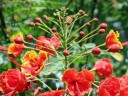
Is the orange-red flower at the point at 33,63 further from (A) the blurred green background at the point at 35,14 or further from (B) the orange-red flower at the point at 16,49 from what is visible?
(A) the blurred green background at the point at 35,14

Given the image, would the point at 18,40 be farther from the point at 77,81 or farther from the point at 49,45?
the point at 77,81

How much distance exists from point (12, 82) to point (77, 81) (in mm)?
→ 348

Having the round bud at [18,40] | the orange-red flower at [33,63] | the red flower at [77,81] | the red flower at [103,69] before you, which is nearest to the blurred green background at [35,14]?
the orange-red flower at [33,63]

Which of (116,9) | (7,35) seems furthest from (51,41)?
(116,9)

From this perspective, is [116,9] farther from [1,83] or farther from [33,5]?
[1,83]

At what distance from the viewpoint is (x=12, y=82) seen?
260cm

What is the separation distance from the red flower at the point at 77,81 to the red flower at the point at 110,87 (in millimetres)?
73

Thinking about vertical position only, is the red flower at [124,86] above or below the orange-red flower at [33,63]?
below

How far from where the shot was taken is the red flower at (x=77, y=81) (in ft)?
8.07

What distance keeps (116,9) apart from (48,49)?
82.7 inches

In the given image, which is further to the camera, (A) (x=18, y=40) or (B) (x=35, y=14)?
(B) (x=35, y=14)

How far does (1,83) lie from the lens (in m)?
2.59

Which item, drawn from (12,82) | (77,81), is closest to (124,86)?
(77,81)

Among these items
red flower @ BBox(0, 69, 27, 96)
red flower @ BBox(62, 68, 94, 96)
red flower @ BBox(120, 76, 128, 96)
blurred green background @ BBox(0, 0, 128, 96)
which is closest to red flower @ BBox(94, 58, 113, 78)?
red flower @ BBox(120, 76, 128, 96)
